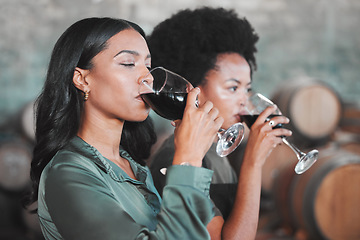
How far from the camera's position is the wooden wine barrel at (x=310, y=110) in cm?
377

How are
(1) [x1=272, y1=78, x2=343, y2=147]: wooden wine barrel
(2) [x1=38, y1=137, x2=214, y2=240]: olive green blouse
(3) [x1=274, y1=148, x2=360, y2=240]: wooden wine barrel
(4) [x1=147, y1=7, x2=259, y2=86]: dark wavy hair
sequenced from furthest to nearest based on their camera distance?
(1) [x1=272, y1=78, x2=343, y2=147]: wooden wine barrel → (3) [x1=274, y1=148, x2=360, y2=240]: wooden wine barrel → (4) [x1=147, y1=7, x2=259, y2=86]: dark wavy hair → (2) [x1=38, y1=137, x2=214, y2=240]: olive green blouse

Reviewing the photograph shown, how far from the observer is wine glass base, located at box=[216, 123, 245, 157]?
1.19 meters

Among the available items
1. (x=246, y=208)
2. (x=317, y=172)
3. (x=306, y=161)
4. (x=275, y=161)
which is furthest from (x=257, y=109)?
(x=275, y=161)

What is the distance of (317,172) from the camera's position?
3049 millimetres

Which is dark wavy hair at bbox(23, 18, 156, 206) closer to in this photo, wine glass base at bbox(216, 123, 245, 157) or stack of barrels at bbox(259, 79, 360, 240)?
wine glass base at bbox(216, 123, 245, 157)

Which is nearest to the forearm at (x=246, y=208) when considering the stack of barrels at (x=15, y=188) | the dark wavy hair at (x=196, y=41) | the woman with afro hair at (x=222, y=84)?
the woman with afro hair at (x=222, y=84)

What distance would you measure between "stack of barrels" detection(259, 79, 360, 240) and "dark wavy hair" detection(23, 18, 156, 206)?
230cm

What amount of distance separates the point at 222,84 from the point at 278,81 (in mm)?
4457

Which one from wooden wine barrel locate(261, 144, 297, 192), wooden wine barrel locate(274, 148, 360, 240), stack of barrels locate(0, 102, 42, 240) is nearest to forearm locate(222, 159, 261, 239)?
wooden wine barrel locate(274, 148, 360, 240)

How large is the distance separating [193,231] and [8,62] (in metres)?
5.05

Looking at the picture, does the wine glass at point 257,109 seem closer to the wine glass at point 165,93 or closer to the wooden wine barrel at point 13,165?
the wine glass at point 165,93

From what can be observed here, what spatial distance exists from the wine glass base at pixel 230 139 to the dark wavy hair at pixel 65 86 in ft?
1.35

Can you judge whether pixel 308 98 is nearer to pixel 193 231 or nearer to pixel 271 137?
pixel 271 137

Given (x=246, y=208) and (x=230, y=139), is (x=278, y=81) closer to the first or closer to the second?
(x=246, y=208)
